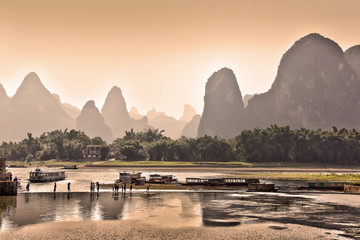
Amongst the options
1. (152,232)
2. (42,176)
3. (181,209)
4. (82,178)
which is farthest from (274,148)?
(152,232)

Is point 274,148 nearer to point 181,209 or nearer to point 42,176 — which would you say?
point 42,176

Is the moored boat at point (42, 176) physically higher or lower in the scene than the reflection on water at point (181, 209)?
higher

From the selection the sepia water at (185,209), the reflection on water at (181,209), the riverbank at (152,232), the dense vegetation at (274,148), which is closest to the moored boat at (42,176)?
the sepia water at (185,209)

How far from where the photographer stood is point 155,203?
53.5 meters

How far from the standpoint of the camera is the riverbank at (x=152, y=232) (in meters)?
33.9

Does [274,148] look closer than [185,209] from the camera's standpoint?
No

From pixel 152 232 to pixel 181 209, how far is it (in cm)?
1311

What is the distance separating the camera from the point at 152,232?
35688 millimetres

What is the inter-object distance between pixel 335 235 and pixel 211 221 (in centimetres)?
1287

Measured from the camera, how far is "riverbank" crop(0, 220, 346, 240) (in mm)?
33938

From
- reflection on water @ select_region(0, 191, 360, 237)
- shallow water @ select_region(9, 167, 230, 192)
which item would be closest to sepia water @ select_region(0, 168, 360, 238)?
reflection on water @ select_region(0, 191, 360, 237)

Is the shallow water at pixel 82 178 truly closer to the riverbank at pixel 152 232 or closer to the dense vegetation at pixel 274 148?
the riverbank at pixel 152 232

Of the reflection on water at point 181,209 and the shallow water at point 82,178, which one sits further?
the shallow water at point 82,178

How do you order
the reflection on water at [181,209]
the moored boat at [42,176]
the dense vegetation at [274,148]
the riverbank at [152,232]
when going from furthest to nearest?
the dense vegetation at [274,148] → the moored boat at [42,176] → the reflection on water at [181,209] → the riverbank at [152,232]
